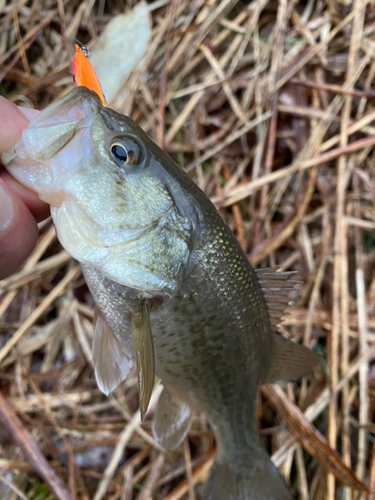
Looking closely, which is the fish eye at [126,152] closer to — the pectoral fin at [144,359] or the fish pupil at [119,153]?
the fish pupil at [119,153]

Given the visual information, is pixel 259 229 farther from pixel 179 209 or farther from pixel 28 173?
pixel 28 173

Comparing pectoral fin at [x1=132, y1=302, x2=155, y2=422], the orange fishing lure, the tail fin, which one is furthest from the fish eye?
the tail fin

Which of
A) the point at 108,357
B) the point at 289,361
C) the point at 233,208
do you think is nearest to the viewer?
the point at 108,357

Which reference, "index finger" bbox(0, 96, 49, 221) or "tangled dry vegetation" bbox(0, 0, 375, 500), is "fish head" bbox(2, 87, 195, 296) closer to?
"index finger" bbox(0, 96, 49, 221)

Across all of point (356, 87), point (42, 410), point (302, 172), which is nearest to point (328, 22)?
point (356, 87)

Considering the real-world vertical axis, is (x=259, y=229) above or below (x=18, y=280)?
above

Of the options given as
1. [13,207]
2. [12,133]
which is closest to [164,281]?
[13,207]

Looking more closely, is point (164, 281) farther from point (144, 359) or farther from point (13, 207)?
point (13, 207)
